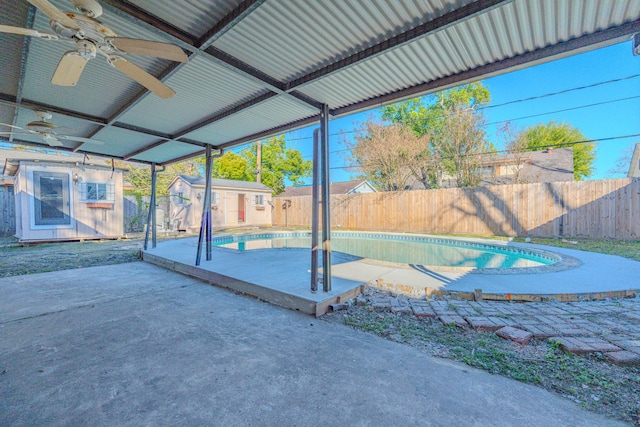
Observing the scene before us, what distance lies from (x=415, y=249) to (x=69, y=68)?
856cm

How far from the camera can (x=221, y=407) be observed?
5.41 feet

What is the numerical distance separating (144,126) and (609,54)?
15.7m

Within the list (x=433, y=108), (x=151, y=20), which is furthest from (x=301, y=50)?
(x=433, y=108)

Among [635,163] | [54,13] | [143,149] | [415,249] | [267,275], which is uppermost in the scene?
[635,163]

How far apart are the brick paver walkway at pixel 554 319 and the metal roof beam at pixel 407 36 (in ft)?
8.42

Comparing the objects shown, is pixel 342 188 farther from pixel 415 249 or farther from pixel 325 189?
pixel 325 189

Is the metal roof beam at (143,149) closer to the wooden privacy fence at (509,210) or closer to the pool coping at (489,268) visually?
the pool coping at (489,268)

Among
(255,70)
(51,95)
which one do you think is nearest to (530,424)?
(255,70)

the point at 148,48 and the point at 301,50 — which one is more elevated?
the point at 301,50

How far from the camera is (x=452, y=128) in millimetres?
13328

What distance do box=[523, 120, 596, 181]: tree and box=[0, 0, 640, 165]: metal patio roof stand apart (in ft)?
68.0

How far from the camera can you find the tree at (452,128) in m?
13.0

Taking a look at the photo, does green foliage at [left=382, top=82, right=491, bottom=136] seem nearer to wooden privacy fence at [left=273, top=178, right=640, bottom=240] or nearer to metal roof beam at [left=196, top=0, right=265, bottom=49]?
wooden privacy fence at [left=273, top=178, right=640, bottom=240]

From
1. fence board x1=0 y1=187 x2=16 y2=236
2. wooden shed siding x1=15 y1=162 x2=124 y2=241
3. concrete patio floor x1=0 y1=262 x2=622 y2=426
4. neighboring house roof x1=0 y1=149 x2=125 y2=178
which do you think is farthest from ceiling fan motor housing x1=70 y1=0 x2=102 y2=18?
fence board x1=0 y1=187 x2=16 y2=236
